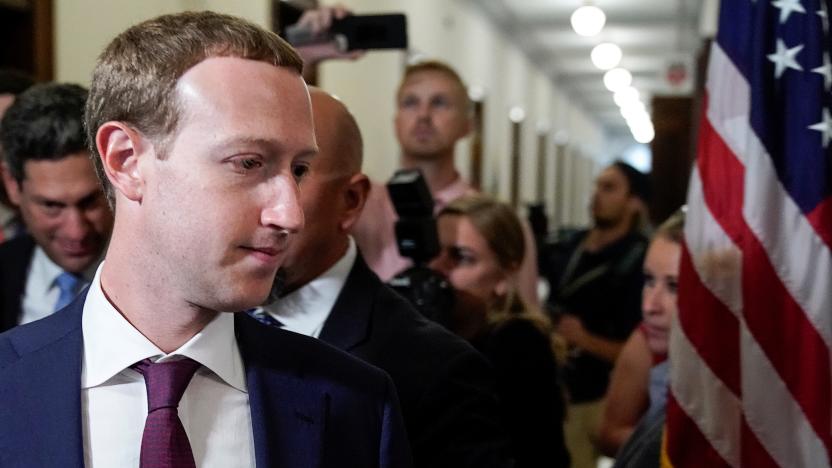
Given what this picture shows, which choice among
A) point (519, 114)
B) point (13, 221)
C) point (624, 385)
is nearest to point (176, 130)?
point (13, 221)

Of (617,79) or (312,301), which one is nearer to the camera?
(312,301)

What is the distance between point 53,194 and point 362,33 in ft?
2.99

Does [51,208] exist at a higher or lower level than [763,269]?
higher

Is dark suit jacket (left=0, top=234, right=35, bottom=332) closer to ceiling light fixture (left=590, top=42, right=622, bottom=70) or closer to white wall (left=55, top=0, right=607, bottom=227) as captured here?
white wall (left=55, top=0, right=607, bottom=227)

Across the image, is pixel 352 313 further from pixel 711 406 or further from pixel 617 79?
pixel 617 79

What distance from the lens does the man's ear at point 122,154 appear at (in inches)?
46.4

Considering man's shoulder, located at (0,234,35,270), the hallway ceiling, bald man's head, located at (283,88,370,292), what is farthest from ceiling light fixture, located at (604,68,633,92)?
bald man's head, located at (283,88,370,292)

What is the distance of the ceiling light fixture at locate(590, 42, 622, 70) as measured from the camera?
1392 cm

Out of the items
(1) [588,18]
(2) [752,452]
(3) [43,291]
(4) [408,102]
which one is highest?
(1) [588,18]

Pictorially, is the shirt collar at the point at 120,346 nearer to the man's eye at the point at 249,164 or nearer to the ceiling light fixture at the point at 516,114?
the man's eye at the point at 249,164

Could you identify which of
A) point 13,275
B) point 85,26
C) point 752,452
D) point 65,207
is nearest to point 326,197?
point 65,207

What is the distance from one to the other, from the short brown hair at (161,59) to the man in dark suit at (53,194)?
0.89 metres

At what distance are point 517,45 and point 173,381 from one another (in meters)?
13.3

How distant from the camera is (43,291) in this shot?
7.39 feet
